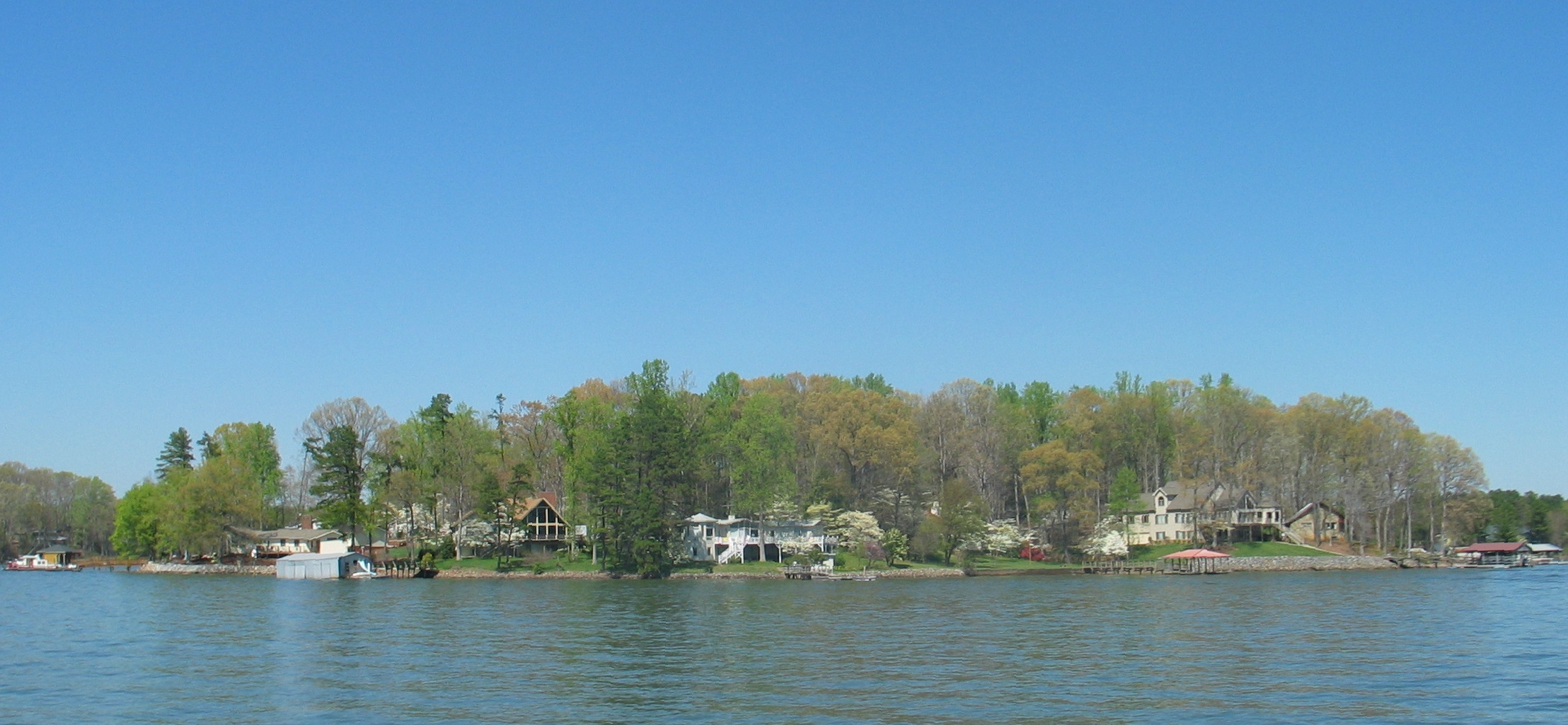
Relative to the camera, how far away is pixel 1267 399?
366 ft

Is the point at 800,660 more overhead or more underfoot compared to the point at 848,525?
A: more overhead

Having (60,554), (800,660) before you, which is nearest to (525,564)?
(800,660)

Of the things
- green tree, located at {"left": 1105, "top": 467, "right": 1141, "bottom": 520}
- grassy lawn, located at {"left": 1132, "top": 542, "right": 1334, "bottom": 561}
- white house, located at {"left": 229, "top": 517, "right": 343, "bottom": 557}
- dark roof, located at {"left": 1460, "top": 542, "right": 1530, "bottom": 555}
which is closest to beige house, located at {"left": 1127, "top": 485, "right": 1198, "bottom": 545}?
grassy lawn, located at {"left": 1132, "top": 542, "right": 1334, "bottom": 561}

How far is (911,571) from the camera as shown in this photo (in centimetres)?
8538

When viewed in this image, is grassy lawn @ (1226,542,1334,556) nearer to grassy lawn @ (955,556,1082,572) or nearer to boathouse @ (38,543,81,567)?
grassy lawn @ (955,556,1082,572)

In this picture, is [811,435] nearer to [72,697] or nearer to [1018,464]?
[1018,464]

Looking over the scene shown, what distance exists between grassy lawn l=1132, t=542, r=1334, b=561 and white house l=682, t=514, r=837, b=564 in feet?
92.4

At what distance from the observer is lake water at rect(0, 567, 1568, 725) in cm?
2373

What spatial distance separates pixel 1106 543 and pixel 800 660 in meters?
69.5

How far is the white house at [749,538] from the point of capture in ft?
303

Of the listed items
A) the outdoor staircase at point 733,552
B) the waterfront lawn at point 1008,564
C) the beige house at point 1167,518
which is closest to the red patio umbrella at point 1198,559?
the waterfront lawn at point 1008,564

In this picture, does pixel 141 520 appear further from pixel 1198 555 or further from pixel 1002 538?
pixel 1198 555

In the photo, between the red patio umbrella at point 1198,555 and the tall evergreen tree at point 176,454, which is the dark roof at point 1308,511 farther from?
the tall evergreen tree at point 176,454

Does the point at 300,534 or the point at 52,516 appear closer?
the point at 300,534
